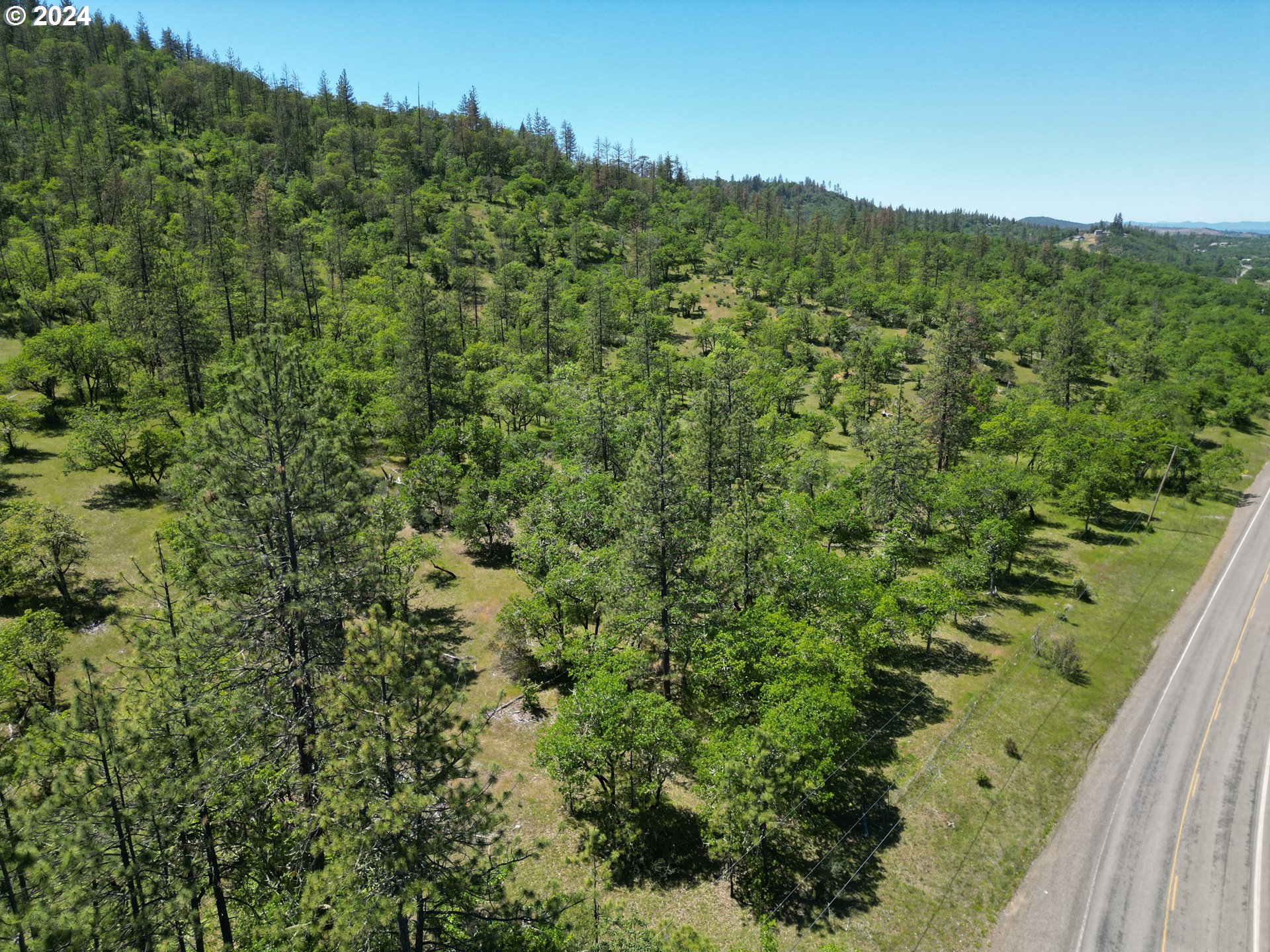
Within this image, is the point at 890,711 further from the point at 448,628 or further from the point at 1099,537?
the point at 1099,537

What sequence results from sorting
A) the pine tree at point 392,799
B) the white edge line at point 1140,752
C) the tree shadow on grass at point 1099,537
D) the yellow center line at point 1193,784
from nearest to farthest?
the pine tree at point 392,799 → the white edge line at point 1140,752 → the yellow center line at point 1193,784 → the tree shadow on grass at point 1099,537

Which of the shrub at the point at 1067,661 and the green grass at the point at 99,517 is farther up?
the green grass at the point at 99,517

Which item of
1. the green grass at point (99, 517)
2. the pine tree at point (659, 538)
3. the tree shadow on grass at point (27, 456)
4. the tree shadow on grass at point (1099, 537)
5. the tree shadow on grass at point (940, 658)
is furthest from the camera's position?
the tree shadow on grass at point (1099, 537)

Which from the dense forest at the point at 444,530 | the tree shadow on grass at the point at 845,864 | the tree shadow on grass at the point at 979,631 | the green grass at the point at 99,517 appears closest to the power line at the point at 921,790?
the tree shadow on grass at the point at 845,864

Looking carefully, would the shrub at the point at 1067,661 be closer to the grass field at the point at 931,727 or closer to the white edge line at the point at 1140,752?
the grass field at the point at 931,727

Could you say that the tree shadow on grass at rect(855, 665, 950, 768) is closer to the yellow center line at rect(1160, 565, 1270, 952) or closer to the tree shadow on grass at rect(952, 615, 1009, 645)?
the tree shadow on grass at rect(952, 615, 1009, 645)

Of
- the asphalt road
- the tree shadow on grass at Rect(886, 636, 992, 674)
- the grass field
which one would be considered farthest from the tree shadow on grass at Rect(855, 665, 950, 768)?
the asphalt road

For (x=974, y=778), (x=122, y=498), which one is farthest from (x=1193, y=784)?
(x=122, y=498)
